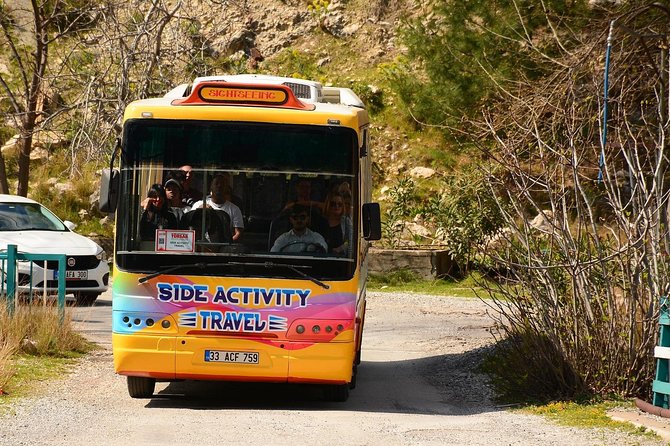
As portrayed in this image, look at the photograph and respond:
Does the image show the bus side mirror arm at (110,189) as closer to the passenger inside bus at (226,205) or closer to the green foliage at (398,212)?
the passenger inside bus at (226,205)

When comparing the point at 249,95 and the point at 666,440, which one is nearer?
the point at 666,440

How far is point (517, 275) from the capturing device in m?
11.2

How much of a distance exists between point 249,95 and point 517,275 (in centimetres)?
312

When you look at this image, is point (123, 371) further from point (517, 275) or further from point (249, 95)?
point (517, 275)

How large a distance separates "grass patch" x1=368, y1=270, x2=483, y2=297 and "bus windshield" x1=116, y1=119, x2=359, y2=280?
13264 mm

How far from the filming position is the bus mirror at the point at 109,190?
10.4 m

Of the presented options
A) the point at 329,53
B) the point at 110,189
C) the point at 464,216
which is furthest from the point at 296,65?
the point at 110,189

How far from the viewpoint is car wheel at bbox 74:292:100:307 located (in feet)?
64.0

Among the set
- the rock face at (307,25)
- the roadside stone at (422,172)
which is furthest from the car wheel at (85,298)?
the rock face at (307,25)

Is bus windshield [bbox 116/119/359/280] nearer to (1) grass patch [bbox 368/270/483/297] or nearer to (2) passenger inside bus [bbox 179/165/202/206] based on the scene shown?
(2) passenger inside bus [bbox 179/165/202/206]

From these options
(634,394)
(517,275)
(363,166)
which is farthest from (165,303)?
(634,394)

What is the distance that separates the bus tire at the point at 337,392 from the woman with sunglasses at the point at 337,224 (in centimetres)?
145

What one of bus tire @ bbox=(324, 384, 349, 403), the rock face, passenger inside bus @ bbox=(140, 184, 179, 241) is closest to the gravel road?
bus tire @ bbox=(324, 384, 349, 403)

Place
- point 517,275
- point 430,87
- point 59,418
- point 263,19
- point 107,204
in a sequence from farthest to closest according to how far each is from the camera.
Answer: point 263,19, point 430,87, point 517,275, point 107,204, point 59,418
